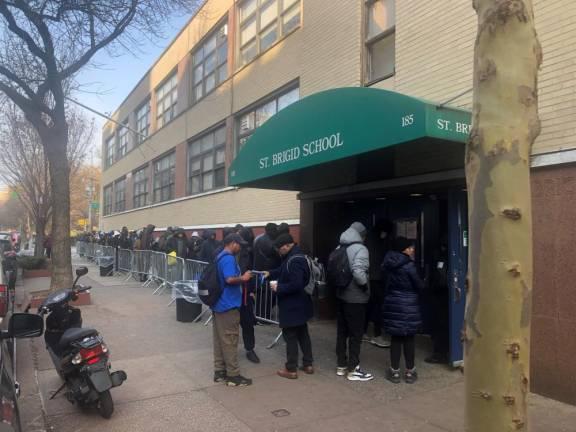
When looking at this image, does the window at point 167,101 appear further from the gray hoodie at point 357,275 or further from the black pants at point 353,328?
the black pants at point 353,328

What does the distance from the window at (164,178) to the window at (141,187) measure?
6.47 ft

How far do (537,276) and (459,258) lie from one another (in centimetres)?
104

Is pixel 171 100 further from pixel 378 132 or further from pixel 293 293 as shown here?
pixel 378 132

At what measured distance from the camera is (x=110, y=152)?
3350 cm

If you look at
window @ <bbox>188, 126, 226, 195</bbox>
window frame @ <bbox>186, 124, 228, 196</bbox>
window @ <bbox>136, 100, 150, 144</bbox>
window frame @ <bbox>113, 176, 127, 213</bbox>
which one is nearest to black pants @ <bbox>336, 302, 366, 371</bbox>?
window frame @ <bbox>186, 124, 228, 196</bbox>

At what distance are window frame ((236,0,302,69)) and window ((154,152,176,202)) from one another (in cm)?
658

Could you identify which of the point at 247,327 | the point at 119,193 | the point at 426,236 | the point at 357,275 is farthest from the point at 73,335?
the point at 119,193

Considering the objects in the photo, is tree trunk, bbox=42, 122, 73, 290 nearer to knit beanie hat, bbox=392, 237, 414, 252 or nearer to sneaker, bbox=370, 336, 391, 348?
sneaker, bbox=370, 336, 391, 348

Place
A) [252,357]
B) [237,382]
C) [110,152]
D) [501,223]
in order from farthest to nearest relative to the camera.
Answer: [110,152] → [252,357] → [237,382] → [501,223]

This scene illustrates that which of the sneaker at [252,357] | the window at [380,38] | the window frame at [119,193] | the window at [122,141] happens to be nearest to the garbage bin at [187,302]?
the sneaker at [252,357]

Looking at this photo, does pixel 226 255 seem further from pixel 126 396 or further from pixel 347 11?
pixel 347 11

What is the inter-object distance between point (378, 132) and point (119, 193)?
1069 inches

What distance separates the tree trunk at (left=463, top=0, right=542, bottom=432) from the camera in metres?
2.04

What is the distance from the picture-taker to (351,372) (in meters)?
5.84
